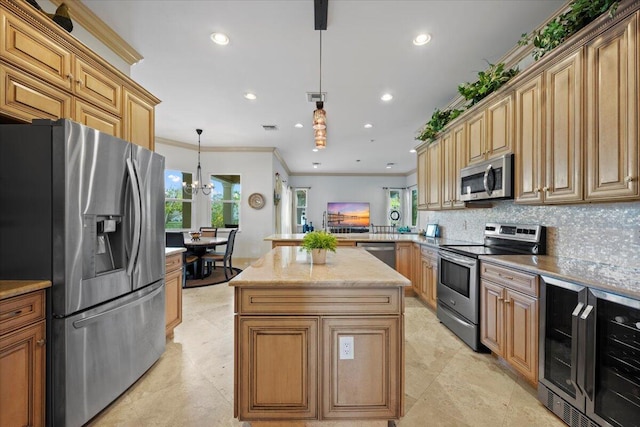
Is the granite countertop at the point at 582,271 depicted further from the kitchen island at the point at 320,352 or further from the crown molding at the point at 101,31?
the crown molding at the point at 101,31

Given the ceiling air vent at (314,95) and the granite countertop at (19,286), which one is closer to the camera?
the granite countertop at (19,286)

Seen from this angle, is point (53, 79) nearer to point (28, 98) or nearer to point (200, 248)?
point (28, 98)

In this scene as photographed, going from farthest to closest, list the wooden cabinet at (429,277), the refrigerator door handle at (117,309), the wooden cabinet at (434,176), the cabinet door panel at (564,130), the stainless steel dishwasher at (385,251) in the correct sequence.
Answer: the stainless steel dishwasher at (385,251) < the wooden cabinet at (434,176) < the wooden cabinet at (429,277) < the cabinet door panel at (564,130) < the refrigerator door handle at (117,309)

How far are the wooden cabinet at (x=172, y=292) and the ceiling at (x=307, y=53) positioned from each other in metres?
2.15

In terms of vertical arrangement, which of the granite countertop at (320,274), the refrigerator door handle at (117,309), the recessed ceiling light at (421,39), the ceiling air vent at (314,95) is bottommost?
the refrigerator door handle at (117,309)

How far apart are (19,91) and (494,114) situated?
3.68 metres

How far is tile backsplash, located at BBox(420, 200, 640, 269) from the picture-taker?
1.81m

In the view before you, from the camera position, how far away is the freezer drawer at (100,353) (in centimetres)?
153

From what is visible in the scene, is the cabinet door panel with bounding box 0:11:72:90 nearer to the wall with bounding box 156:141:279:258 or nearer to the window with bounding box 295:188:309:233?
the wall with bounding box 156:141:279:258

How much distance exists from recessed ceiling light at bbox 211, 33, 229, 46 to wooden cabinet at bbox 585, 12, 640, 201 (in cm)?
284

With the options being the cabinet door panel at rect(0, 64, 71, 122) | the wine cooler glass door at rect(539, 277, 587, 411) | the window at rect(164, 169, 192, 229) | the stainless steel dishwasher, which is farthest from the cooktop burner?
the window at rect(164, 169, 192, 229)

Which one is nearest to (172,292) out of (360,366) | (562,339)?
(360,366)

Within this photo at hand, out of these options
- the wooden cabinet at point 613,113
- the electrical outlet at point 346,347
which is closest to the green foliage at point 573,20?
the wooden cabinet at point 613,113

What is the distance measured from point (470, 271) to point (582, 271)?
893 millimetres
